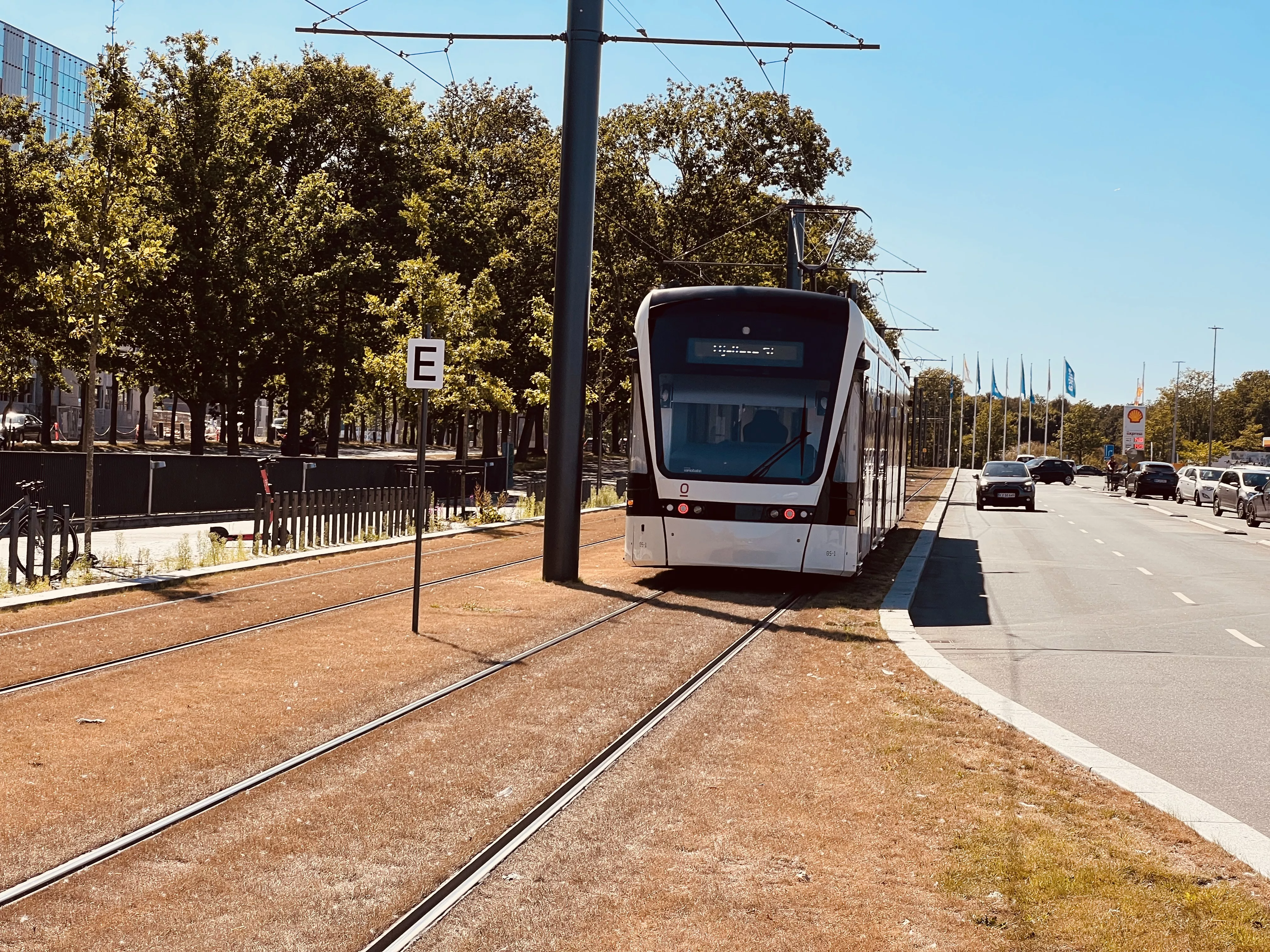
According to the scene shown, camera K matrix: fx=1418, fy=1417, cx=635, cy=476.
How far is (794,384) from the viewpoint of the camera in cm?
1655

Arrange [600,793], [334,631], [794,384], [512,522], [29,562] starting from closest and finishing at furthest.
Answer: [600,793]
[334,631]
[29,562]
[794,384]
[512,522]

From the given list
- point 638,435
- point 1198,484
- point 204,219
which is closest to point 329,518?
point 638,435

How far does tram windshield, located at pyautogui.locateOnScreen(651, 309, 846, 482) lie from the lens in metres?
16.5

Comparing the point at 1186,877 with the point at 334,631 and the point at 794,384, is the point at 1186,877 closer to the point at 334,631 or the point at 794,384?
the point at 334,631

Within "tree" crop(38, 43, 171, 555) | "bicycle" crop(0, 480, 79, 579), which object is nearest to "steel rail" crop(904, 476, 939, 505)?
"tree" crop(38, 43, 171, 555)

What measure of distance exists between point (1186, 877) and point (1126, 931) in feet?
2.76

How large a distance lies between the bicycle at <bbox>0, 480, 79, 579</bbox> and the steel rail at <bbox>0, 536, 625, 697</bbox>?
3460mm

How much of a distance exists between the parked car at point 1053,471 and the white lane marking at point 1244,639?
76445 millimetres

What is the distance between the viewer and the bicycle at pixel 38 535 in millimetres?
15500

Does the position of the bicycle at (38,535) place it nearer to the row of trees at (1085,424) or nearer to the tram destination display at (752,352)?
the tram destination display at (752,352)

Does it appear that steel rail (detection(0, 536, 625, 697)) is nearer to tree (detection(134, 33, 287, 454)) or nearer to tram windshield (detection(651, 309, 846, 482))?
tram windshield (detection(651, 309, 846, 482))

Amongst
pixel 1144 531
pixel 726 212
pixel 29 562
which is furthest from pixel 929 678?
pixel 726 212

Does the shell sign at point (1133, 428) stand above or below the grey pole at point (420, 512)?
above

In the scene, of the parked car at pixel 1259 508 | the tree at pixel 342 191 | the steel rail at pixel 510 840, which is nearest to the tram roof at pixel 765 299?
the steel rail at pixel 510 840
